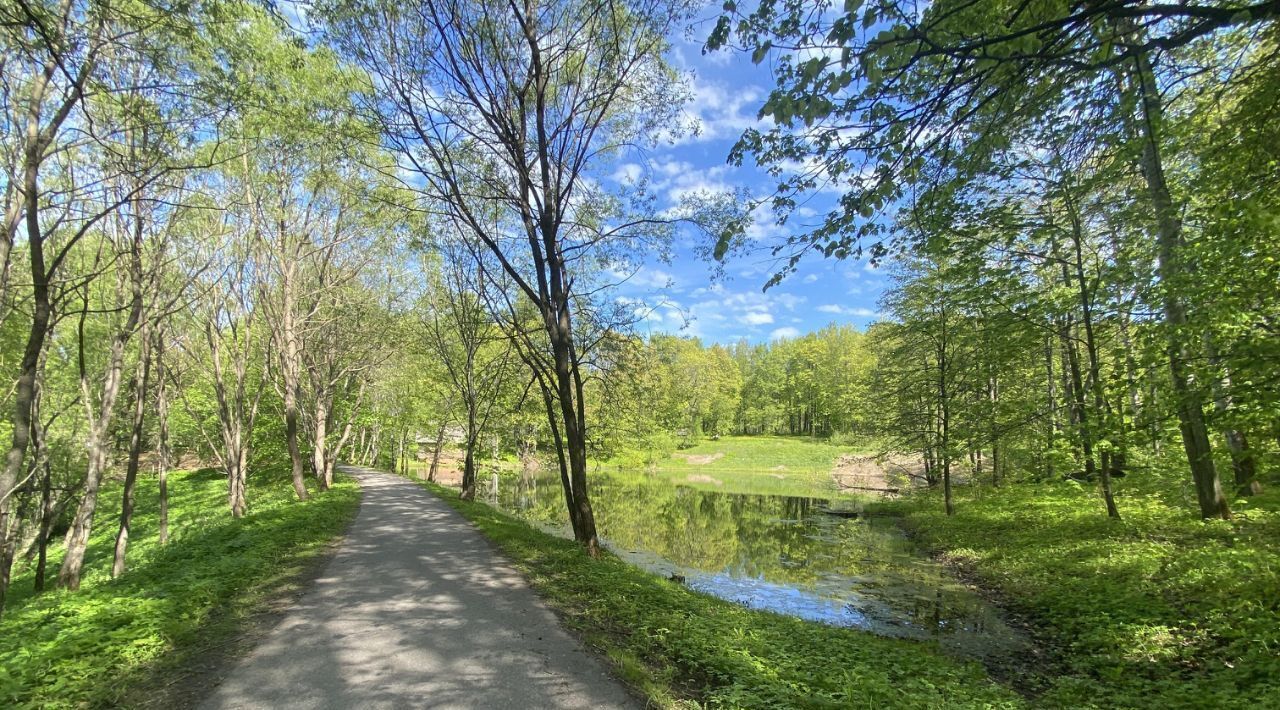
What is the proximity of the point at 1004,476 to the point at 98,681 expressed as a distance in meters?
26.6

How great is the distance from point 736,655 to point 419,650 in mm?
2814

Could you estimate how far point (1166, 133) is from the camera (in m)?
6.35

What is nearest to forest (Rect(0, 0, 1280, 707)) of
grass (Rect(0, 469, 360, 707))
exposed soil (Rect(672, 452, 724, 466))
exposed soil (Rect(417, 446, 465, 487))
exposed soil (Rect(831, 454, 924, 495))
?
grass (Rect(0, 469, 360, 707))

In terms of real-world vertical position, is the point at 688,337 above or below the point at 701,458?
above

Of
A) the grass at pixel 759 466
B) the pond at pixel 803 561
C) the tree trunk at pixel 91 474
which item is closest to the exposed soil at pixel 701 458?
the grass at pixel 759 466

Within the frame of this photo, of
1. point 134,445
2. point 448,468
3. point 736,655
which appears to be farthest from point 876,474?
point 134,445

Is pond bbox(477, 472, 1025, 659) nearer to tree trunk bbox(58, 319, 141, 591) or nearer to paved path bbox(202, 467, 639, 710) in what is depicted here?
paved path bbox(202, 467, 639, 710)

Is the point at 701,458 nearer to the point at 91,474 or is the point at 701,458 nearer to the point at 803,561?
the point at 803,561

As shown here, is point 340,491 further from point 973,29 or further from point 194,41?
point 973,29

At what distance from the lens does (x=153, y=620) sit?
5.11 m

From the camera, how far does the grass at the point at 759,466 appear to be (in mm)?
35562

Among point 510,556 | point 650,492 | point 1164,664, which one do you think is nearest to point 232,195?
point 510,556

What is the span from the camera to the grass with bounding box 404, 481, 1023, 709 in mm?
4281

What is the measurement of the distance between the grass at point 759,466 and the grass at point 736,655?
82.7 feet
